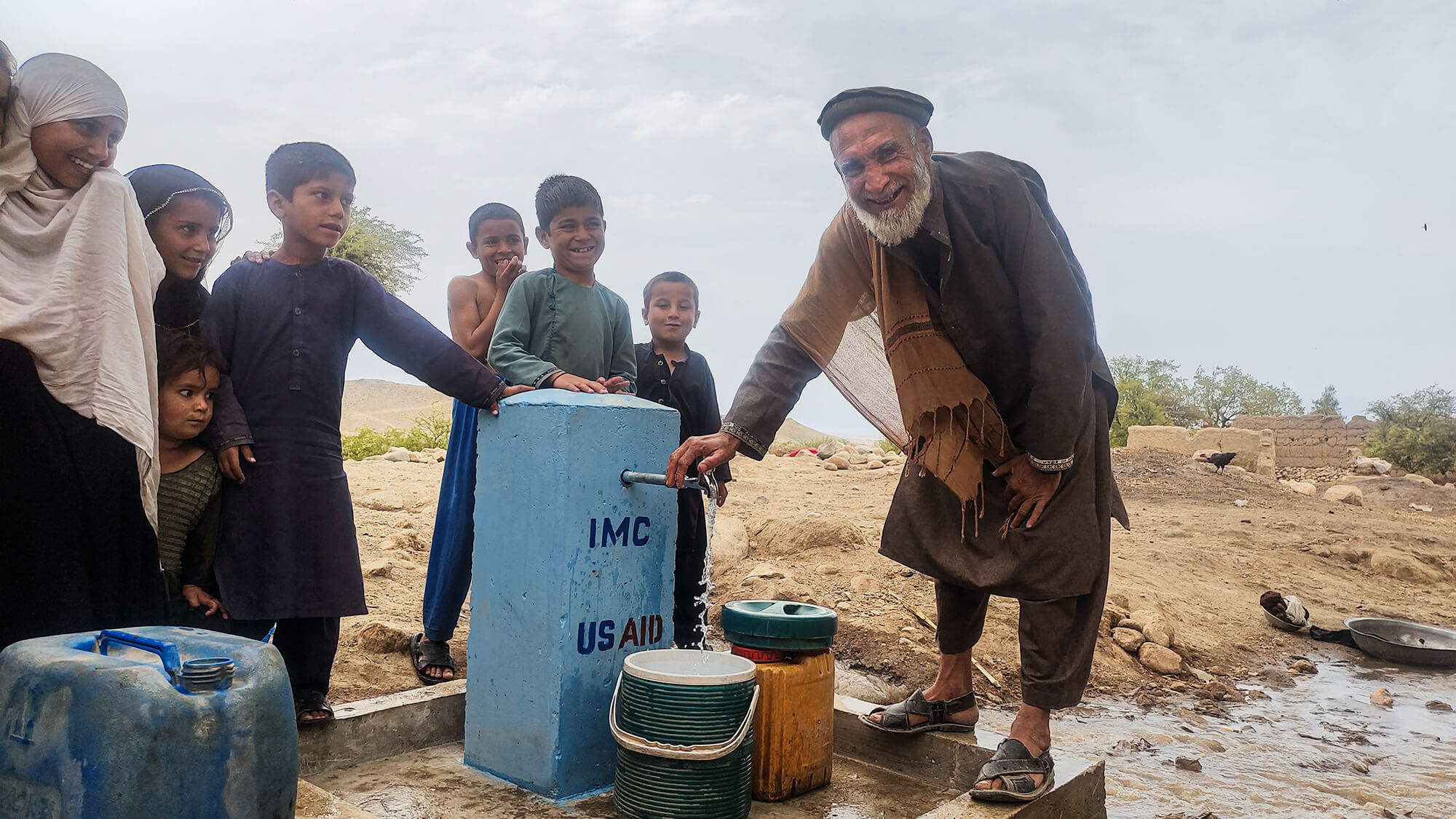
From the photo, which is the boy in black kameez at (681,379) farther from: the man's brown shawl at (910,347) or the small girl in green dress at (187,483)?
the small girl in green dress at (187,483)

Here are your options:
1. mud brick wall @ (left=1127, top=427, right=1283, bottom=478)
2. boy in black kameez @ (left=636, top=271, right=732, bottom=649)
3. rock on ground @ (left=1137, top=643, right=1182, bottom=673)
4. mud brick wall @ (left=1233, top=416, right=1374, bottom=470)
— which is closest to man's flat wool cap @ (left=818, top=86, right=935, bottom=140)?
boy in black kameez @ (left=636, top=271, right=732, bottom=649)

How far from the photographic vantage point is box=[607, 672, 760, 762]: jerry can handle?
260 cm

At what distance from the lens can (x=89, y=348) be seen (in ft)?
8.59

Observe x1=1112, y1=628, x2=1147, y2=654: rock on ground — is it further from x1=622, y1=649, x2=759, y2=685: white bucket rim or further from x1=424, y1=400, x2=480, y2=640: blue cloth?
x1=424, y1=400, x2=480, y2=640: blue cloth

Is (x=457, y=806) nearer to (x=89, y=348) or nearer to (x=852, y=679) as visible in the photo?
(x=89, y=348)

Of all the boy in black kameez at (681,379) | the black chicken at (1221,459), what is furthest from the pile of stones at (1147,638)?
the black chicken at (1221,459)

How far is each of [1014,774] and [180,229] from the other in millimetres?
3019

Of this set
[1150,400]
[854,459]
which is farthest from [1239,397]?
[854,459]

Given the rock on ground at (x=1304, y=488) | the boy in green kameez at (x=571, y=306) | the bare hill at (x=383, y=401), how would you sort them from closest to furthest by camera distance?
the boy in green kameez at (x=571, y=306)
the rock on ground at (x=1304, y=488)
the bare hill at (x=383, y=401)

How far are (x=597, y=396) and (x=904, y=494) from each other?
1.16 metres

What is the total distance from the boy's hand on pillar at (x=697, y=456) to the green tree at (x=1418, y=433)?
2584 cm

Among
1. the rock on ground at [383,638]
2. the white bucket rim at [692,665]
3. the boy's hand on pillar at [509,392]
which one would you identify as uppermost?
the boy's hand on pillar at [509,392]

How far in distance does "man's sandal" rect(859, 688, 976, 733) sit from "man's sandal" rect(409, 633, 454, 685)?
1820 millimetres

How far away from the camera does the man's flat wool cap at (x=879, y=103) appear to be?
2.91 m
